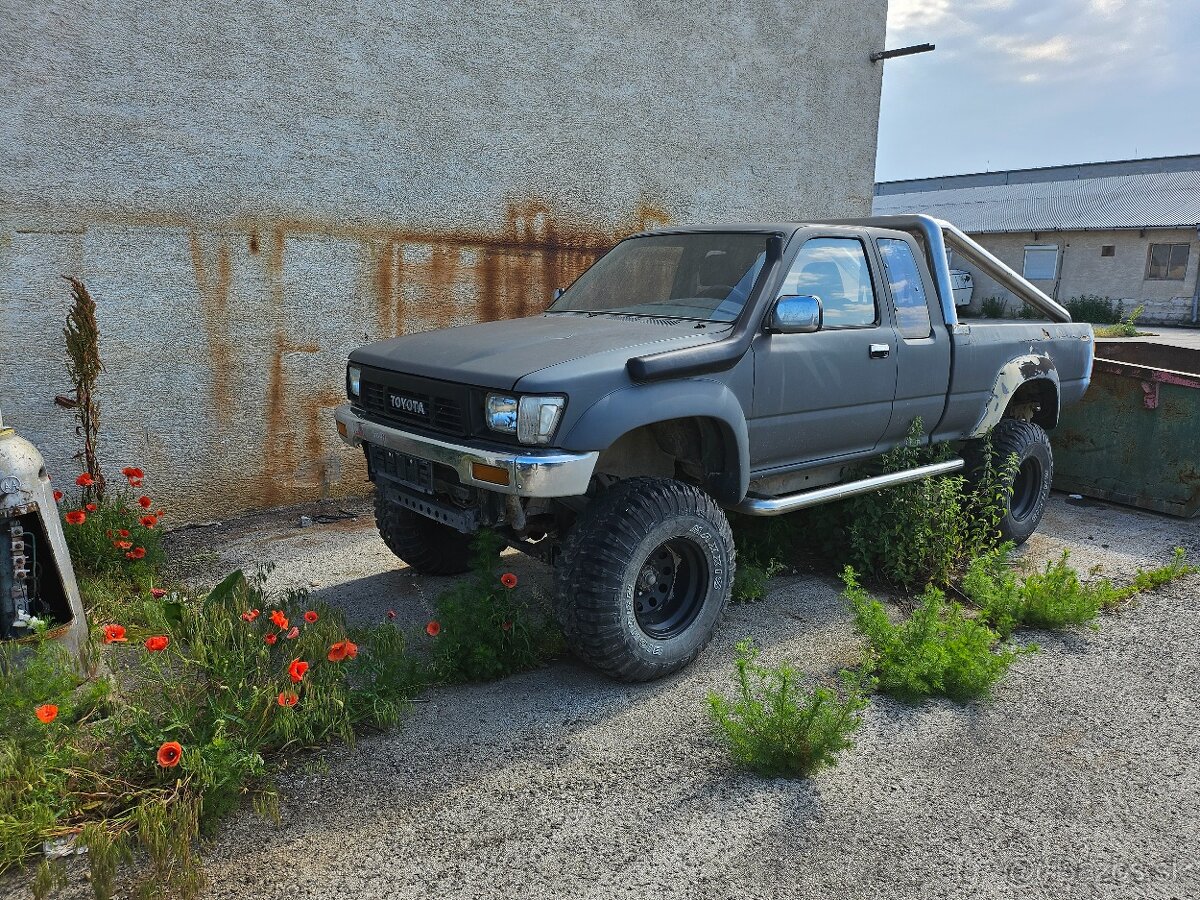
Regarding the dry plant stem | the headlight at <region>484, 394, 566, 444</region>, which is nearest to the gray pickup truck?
the headlight at <region>484, 394, 566, 444</region>

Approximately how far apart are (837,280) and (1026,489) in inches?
91.4

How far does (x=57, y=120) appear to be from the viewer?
15.8 ft

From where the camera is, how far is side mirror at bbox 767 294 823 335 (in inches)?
155

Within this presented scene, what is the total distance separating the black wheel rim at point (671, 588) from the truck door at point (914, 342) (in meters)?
1.59

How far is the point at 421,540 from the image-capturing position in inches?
187

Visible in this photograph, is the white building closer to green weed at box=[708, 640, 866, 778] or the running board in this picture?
the running board

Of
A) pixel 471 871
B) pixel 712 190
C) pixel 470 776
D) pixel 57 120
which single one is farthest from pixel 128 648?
pixel 712 190

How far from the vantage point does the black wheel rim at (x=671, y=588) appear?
12.6 feet

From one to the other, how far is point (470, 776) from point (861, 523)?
277 cm

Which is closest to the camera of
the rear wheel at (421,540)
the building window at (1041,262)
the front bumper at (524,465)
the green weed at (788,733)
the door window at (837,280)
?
the green weed at (788,733)

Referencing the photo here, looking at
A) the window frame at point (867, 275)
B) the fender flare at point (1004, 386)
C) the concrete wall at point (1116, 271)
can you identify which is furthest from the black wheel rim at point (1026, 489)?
the concrete wall at point (1116, 271)

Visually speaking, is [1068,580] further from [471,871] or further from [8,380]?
[8,380]

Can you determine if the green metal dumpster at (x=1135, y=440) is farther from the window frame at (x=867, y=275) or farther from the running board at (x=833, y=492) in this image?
the window frame at (x=867, y=275)

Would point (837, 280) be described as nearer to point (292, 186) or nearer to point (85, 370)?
point (292, 186)
